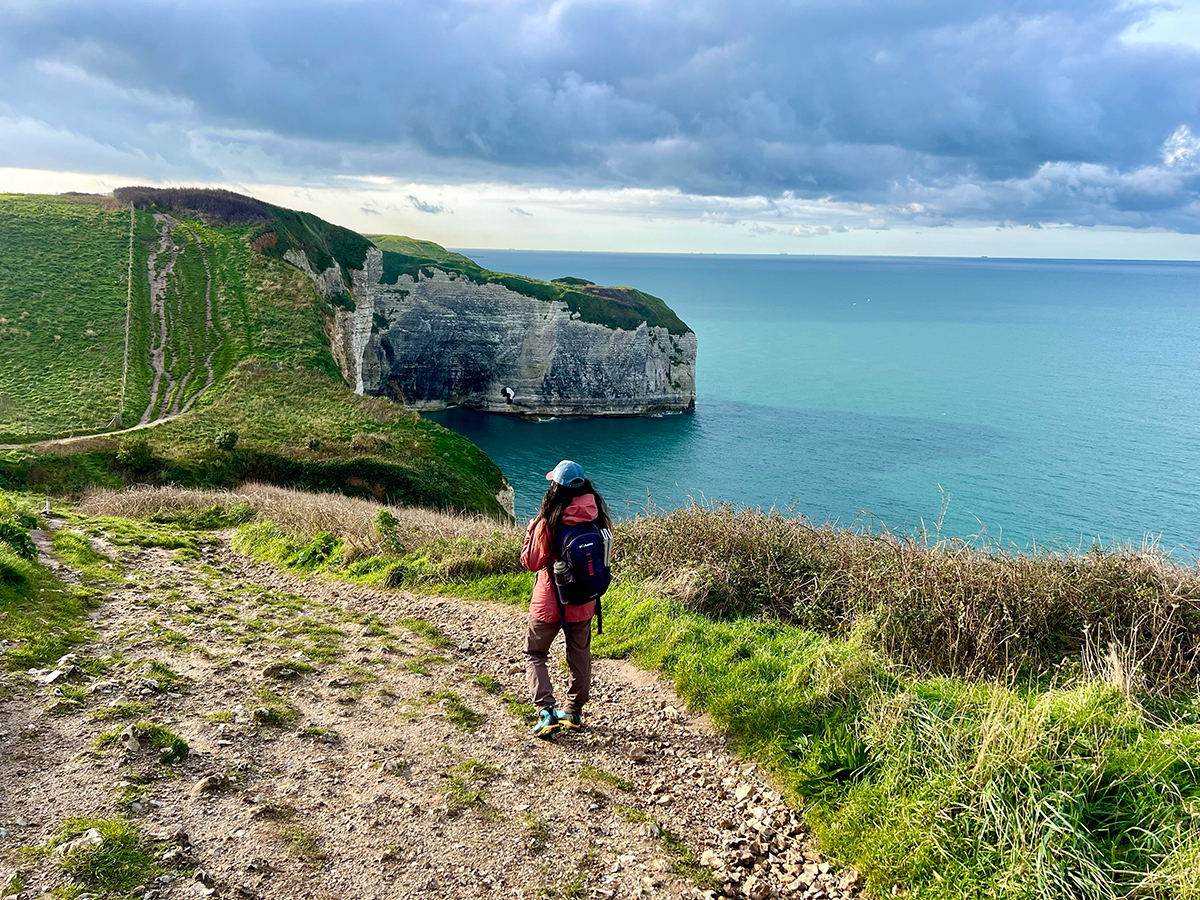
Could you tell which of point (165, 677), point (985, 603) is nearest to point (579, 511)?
point (165, 677)

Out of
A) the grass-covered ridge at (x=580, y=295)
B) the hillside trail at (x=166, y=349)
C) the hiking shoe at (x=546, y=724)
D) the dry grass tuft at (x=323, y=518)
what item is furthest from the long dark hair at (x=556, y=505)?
the grass-covered ridge at (x=580, y=295)

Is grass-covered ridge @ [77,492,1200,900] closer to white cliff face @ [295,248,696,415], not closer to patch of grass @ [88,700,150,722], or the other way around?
patch of grass @ [88,700,150,722]

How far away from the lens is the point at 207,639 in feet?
31.5

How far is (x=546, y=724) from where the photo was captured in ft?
24.0

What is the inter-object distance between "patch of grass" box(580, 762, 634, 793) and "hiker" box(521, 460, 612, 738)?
2.30ft

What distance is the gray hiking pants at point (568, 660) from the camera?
23.9 feet

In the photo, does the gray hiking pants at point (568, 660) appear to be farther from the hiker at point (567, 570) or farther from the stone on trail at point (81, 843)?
the stone on trail at point (81, 843)

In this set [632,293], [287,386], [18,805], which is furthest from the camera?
[632,293]

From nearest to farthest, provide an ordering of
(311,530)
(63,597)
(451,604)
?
(63,597)
(451,604)
(311,530)

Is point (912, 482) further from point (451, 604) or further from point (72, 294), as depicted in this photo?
point (72, 294)

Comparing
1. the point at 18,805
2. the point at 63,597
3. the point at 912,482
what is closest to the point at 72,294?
the point at 63,597

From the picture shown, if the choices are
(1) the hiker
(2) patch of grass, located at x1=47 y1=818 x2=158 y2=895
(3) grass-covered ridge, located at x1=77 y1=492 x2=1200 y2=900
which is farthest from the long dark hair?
(2) patch of grass, located at x1=47 y1=818 x2=158 y2=895

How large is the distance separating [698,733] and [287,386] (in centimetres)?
4248

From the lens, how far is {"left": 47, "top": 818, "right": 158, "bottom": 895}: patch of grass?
4.59 metres
